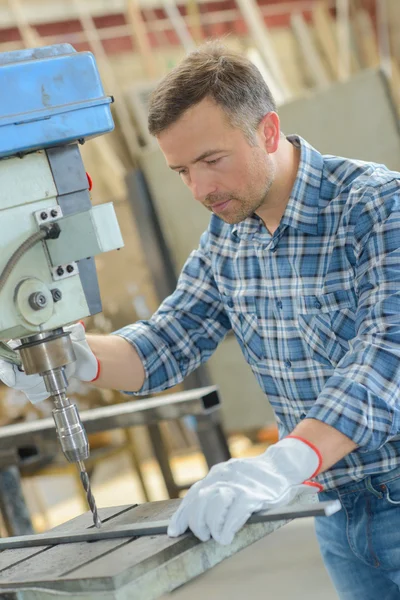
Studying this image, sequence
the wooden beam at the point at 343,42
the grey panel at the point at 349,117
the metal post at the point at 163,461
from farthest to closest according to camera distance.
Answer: the wooden beam at the point at 343,42 < the grey panel at the point at 349,117 < the metal post at the point at 163,461

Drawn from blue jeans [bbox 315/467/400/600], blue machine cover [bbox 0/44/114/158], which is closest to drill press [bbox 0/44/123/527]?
blue machine cover [bbox 0/44/114/158]

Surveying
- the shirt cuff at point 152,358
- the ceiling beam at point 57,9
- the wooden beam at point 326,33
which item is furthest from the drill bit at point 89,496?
the wooden beam at point 326,33

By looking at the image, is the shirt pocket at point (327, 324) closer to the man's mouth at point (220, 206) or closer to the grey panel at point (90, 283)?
the man's mouth at point (220, 206)

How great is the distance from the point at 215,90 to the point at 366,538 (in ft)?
2.67

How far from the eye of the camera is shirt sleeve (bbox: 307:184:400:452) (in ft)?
3.96

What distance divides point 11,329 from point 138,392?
55 centimetres

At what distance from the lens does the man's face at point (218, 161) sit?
1.43 m

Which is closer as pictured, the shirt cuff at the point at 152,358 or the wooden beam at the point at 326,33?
the shirt cuff at the point at 152,358

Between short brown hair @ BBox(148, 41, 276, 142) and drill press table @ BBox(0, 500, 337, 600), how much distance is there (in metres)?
0.69

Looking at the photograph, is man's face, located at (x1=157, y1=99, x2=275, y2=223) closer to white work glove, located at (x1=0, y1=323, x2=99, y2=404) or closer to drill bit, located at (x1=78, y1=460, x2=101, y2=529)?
Result: white work glove, located at (x1=0, y1=323, x2=99, y2=404)

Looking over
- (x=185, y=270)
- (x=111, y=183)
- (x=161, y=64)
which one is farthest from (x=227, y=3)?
(x=185, y=270)

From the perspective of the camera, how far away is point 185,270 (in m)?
1.75

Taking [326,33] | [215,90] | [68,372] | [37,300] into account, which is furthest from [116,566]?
[326,33]

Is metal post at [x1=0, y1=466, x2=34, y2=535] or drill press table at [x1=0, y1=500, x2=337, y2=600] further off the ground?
drill press table at [x1=0, y1=500, x2=337, y2=600]
